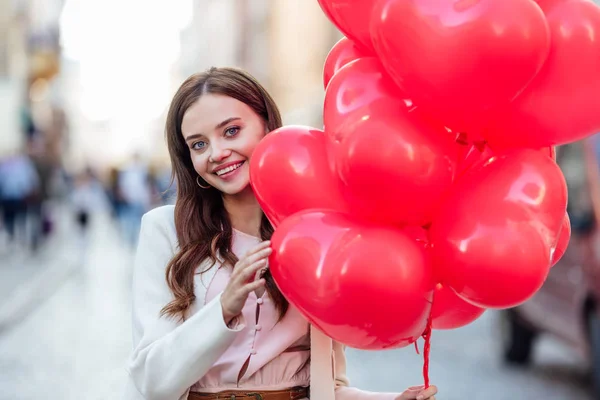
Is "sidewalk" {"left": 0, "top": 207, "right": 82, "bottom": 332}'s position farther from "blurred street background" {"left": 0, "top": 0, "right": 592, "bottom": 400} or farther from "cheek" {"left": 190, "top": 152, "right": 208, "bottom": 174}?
"cheek" {"left": 190, "top": 152, "right": 208, "bottom": 174}

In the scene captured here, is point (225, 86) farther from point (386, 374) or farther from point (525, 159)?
point (386, 374)

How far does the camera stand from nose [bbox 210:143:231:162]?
7.91 ft

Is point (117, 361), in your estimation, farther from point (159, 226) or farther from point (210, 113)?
point (210, 113)

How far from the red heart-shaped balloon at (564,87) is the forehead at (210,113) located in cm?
77

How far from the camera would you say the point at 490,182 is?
202cm

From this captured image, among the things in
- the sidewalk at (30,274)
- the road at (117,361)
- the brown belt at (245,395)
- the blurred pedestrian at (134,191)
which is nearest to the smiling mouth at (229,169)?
the brown belt at (245,395)

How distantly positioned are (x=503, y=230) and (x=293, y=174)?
0.52m

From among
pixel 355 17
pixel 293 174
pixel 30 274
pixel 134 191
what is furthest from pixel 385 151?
pixel 134 191

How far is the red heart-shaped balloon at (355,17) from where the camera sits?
216 centimetres

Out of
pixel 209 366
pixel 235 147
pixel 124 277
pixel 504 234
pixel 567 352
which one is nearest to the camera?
pixel 504 234

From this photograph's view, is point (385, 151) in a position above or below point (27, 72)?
above

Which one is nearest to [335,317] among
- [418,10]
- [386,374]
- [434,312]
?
[434,312]

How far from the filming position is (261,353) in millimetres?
2418

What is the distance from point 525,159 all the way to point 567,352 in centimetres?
750
